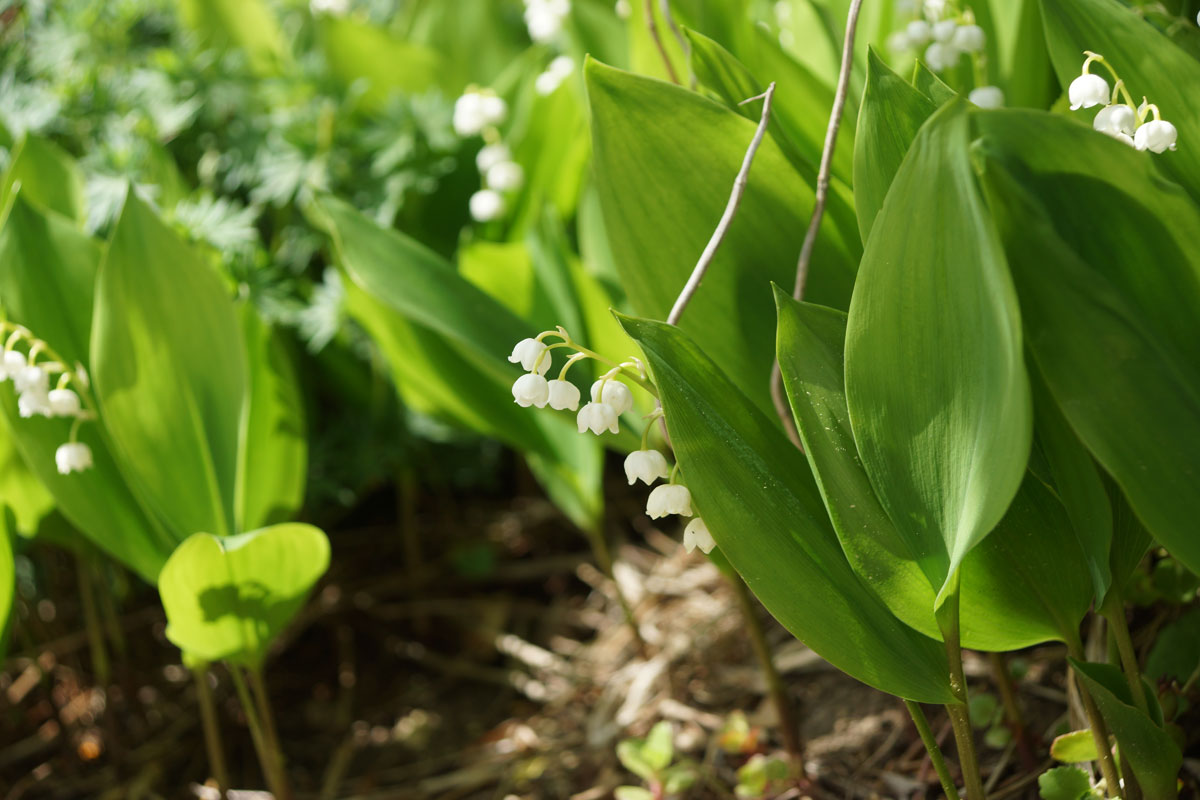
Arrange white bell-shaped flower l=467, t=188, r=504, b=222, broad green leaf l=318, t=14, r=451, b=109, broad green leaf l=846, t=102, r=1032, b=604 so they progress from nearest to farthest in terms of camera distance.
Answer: broad green leaf l=846, t=102, r=1032, b=604 < white bell-shaped flower l=467, t=188, r=504, b=222 < broad green leaf l=318, t=14, r=451, b=109

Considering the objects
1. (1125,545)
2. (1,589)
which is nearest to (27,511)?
(1,589)

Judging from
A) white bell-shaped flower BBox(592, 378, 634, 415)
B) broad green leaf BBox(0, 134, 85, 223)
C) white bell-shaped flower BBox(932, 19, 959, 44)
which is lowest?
broad green leaf BBox(0, 134, 85, 223)

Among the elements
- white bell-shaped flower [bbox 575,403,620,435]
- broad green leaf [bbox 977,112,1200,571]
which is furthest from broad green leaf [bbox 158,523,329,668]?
broad green leaf [bbox 977,112,1200,571]

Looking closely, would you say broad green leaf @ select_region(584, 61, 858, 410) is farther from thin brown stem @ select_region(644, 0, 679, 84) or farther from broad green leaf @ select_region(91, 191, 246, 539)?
broad green leaf @ select_region(91, 191, 246, 539)

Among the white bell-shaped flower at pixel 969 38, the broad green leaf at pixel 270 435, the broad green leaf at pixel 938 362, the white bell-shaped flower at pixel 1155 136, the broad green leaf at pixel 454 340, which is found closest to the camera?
the broad green leaf at pixel 938 362

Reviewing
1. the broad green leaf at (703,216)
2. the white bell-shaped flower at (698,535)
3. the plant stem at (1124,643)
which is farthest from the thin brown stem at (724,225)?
the plant stem at (1124,643)

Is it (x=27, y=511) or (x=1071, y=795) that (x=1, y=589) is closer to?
(x=27, y=511)

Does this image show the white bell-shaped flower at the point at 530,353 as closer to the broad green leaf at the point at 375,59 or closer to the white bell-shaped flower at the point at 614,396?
the white bell-shaped flower at the point at 614,396
